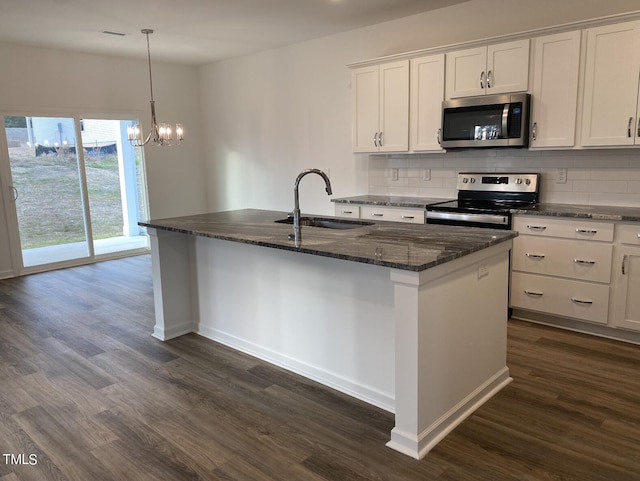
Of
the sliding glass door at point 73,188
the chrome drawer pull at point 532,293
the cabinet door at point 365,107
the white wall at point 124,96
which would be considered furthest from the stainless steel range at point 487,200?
the sliding glass door at point 73,188

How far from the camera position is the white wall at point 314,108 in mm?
4148

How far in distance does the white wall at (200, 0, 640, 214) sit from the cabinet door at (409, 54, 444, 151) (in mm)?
379

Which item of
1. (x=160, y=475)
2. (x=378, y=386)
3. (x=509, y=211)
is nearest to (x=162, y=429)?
(x=160, y=475)

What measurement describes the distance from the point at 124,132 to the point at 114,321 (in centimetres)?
350

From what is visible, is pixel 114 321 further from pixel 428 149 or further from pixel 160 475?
pixel 428 149

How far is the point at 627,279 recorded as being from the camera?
3402mm

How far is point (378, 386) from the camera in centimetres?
270

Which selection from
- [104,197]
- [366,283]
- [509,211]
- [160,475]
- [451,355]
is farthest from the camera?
[104,197]

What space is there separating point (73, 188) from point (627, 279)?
20.2 feet

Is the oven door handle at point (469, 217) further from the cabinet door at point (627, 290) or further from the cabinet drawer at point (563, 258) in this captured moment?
the cabinet door at point (627, 290)

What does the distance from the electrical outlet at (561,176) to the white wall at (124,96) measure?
17.0 ft

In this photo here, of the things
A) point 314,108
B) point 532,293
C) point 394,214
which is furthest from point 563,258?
point 314,108

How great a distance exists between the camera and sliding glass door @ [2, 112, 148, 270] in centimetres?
591

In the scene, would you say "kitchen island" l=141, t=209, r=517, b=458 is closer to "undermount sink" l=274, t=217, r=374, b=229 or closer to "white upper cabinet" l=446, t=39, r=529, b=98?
"undermount sink" l=274, t=217, r=374, b=229
